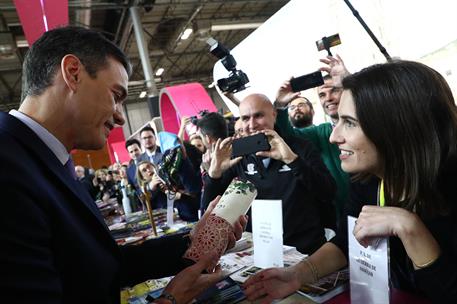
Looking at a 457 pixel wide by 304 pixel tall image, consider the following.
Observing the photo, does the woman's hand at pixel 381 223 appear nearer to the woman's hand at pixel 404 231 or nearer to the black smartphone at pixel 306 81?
the woman's hand at pixel 404 231

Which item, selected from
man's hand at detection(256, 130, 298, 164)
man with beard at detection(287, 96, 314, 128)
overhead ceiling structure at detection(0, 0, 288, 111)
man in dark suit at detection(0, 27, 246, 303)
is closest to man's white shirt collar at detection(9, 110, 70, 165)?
man in dark suit at detection(0, 27, 246, 303)

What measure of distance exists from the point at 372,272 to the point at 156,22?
10.3 meters

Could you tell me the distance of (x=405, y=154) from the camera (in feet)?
3.00

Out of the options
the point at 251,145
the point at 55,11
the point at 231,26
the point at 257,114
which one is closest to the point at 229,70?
the point at 257,114

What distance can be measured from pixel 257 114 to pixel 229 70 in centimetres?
34

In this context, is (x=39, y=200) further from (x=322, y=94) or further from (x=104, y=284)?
(x=322, y=94)

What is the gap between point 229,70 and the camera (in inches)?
84.7

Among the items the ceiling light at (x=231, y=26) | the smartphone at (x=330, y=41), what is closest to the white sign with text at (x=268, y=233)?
the smartphone at (x=330, y=41)

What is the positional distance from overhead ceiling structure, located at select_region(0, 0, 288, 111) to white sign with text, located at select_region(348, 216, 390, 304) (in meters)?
8.16

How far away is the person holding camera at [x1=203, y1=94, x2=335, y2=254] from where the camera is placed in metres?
1.70

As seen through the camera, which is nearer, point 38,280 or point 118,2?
point 38,280

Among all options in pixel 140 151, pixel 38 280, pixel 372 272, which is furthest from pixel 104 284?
pixel 140 151

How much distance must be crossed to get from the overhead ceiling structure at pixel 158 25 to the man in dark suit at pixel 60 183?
297 inches

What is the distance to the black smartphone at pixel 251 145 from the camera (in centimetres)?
159
